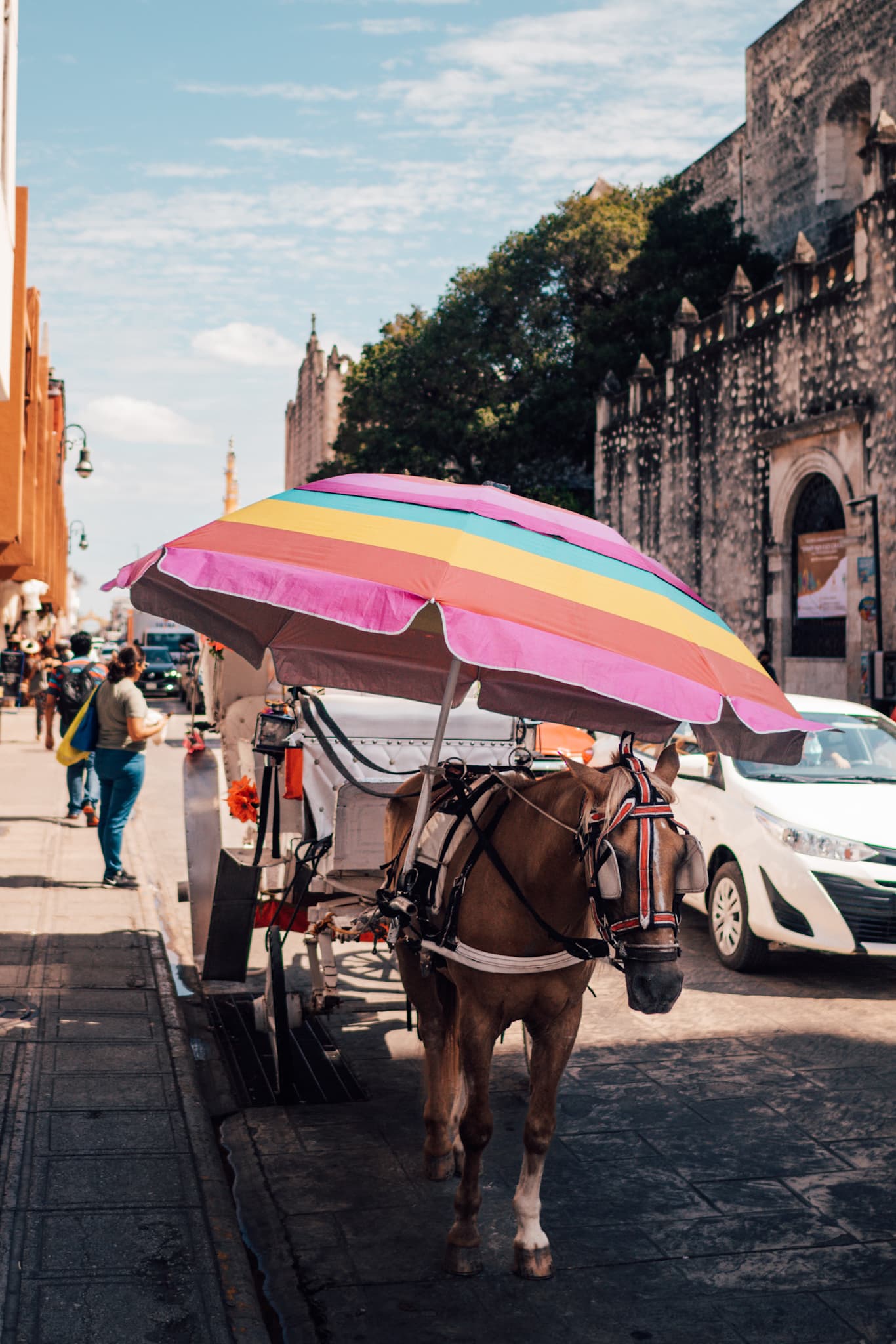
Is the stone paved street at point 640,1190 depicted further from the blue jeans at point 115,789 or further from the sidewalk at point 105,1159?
the blue jeans at point 115,789

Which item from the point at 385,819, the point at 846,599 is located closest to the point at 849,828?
the point at 385,819

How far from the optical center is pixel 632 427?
28.2 metres

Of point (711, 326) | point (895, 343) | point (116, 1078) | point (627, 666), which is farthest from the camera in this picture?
point (711, 326)

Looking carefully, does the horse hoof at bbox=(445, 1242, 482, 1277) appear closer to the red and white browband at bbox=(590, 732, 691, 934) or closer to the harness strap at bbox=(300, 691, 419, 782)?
the red and white browband at bbox=(590, 732, 691, 934)

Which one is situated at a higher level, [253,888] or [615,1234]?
[253,888]

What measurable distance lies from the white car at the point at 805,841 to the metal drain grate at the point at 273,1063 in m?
2.47

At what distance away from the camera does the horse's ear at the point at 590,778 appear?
362 cm

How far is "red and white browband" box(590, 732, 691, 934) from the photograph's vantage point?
3.38 metres

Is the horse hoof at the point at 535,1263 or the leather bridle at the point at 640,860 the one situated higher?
the leather bridle at the point at 640,860

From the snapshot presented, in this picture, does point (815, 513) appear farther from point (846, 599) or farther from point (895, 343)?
point (895, 343)

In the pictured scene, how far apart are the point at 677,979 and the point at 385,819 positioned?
2.37 m

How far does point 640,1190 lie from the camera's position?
15.1 feet

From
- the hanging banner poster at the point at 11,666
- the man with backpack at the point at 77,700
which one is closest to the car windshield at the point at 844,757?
the man with backpack at the point at 77,700

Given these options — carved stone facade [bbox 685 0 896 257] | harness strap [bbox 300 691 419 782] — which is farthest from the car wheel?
carved stone facade [bbox 685 0 896 257]
